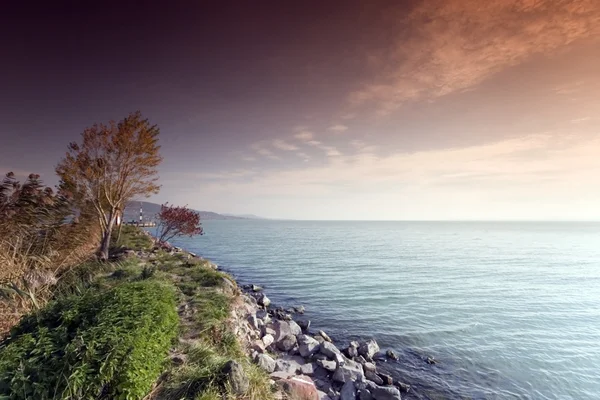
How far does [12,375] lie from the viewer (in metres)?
4.14

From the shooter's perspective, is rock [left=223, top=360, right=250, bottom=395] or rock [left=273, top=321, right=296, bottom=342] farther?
rock [left=273, top=321, right=296, bottom=342]

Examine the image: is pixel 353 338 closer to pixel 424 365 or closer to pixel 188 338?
pixel 424 365

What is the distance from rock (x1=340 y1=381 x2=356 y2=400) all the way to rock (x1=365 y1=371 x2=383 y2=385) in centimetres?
175

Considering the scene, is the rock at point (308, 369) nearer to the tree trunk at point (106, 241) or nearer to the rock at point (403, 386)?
the rock at point (403, 386)

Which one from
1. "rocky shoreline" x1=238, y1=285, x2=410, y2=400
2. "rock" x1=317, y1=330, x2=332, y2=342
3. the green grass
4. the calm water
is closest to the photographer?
"rocky shoreline" x1=238, y1=285, x2=410, y2=400

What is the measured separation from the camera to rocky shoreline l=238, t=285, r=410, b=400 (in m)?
8.17

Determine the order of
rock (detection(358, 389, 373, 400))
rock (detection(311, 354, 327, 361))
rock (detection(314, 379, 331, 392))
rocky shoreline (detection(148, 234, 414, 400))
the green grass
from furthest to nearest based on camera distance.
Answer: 1. the green grass
2. rock (detection(311, 354, 327, 361))
3. rock (detection(314, 379, 331, 392))
4. rock (detection(358, 389, 373, 400))
5. rocky shoreline (detection(148, 234, 414, 400))

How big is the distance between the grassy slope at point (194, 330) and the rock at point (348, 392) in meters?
3.59

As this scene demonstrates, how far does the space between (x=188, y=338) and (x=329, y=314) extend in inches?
453

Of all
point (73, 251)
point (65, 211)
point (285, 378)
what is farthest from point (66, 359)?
point (65, 211)

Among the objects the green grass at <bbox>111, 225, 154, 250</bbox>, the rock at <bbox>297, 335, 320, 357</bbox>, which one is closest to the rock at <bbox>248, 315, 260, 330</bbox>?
the rock at <bbox>297, 335, 320, 357</bbox>

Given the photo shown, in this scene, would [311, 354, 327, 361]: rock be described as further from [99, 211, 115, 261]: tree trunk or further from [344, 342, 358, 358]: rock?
[99, 211, 115, 261]: tree trunk

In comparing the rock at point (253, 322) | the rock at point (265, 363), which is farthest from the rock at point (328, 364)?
the rock at point (253, 322)

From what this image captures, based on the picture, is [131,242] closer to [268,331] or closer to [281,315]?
[281,315]
